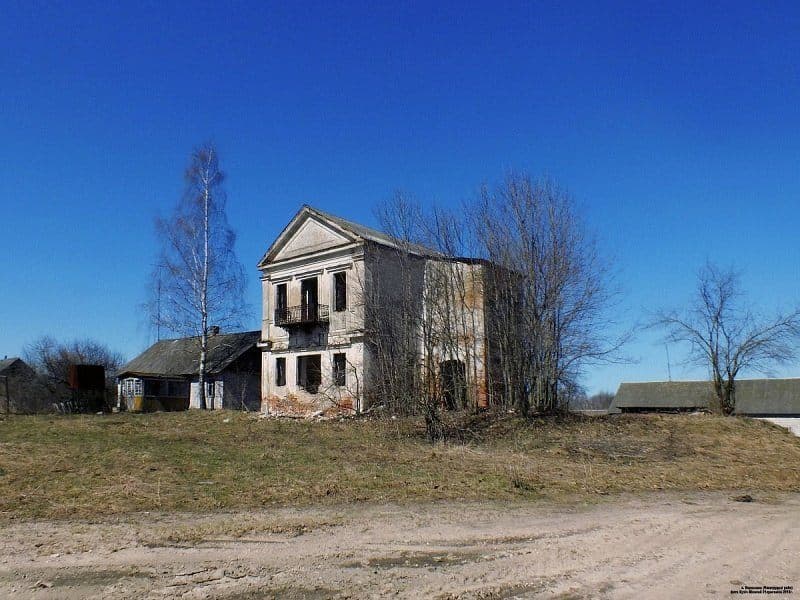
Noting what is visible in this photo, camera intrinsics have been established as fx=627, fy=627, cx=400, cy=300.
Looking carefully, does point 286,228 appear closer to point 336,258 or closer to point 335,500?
point 336,258

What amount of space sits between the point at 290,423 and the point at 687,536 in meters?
18.0

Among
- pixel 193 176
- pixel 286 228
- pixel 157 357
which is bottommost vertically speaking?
pixel 157 357

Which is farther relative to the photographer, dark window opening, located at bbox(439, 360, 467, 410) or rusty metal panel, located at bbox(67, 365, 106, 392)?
rusty metal panel, located at bbox(67, 365, 106, 392)

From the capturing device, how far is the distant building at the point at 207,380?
1375 inches

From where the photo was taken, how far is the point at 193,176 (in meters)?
31.3

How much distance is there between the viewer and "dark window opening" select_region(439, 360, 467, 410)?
2244 centimetres

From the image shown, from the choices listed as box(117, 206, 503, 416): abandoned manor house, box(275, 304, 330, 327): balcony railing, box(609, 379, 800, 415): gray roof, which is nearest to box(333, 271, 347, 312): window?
box(117, 206, 503, 416): abandoned manor house

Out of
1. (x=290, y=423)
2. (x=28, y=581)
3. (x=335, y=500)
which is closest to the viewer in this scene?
(x=28, y=581)

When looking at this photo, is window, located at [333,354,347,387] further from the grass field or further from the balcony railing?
the grass field

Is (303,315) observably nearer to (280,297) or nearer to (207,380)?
(280,297)

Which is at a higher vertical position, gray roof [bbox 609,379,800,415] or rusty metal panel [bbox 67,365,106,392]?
rusty metal panel [bbox 67,365,106,392]

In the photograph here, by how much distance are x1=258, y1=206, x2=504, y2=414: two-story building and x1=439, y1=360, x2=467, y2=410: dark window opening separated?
0.15ft

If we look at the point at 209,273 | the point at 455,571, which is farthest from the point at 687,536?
the point at 209,273

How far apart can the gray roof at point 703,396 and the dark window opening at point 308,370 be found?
26.4 metres
